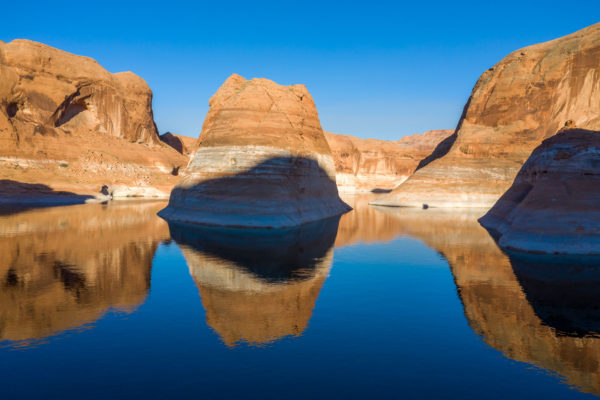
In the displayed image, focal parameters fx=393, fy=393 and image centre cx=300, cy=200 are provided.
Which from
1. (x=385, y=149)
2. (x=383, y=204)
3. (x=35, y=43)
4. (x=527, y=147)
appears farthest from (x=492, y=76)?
(x=35, y=43)

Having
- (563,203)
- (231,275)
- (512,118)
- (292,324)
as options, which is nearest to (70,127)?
(231,275)

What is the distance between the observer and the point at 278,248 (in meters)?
21.0

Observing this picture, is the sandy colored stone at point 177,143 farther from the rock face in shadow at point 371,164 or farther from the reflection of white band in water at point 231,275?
the reflection of white band in water at point 231,275

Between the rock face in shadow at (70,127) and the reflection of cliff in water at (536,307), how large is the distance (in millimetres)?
59439

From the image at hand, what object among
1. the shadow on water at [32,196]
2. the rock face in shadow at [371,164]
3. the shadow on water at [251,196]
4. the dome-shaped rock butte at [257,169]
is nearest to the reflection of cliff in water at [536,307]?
the shadow on water at [251,196]

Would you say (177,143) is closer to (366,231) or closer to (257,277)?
(366,231)

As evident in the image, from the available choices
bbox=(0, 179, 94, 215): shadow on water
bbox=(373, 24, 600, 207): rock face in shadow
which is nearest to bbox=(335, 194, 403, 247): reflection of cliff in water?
bbox=(373, 24, 600, 207): rock face in shadow

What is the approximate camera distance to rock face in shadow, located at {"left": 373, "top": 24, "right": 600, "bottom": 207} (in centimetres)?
5338

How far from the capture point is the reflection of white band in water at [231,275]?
13.5 metres

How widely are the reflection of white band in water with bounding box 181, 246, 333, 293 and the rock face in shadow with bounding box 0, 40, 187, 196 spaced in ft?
165

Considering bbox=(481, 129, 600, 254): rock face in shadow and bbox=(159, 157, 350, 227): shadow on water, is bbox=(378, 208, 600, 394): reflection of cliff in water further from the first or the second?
bbox=(159, 157, 350, 227): shadow on water

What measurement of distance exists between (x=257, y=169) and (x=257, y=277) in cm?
1667

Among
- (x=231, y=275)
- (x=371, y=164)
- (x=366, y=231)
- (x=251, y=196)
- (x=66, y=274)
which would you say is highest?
(x=371, y=164)

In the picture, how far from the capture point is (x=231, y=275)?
49.7 feet
